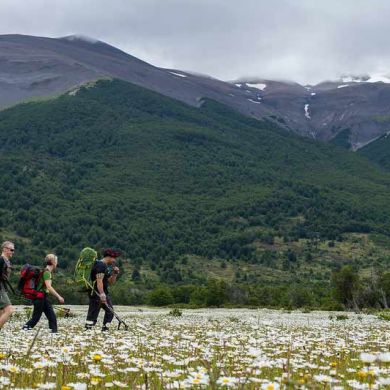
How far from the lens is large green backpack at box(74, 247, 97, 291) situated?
15594mm

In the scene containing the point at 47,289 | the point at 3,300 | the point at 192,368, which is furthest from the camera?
the point at 47,289

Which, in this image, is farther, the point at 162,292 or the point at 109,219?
the point at 109,219

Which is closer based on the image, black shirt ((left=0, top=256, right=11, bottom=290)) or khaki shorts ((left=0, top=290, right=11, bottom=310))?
black shirt ((left=0, top=256, right=11, bottom=290))

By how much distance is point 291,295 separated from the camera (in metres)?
76.6

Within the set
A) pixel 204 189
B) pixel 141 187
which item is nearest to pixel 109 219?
pixel 141 187

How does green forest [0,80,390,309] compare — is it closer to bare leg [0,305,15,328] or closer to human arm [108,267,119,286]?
human arm [108,267,119,286]

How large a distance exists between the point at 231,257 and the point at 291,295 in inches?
3083

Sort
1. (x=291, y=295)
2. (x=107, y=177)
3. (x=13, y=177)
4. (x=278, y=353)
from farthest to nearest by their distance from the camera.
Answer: (x=107, y=177)
(x=13, y=177)
(x=291, y=295)
(x=278, y=353)

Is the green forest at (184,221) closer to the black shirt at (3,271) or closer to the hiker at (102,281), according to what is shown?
the hiker at (102,281)

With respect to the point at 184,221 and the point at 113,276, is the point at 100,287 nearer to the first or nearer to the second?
the point at 113,276

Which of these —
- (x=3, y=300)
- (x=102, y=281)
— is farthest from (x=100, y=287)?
(x=3, y=300)

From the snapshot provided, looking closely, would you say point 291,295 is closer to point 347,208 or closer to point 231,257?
point 231,257

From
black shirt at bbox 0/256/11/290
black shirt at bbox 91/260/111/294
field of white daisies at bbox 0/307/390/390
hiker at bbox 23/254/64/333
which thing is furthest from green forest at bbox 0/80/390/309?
field of white daisies at bbox 0/307/390/390

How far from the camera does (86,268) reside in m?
15.8
